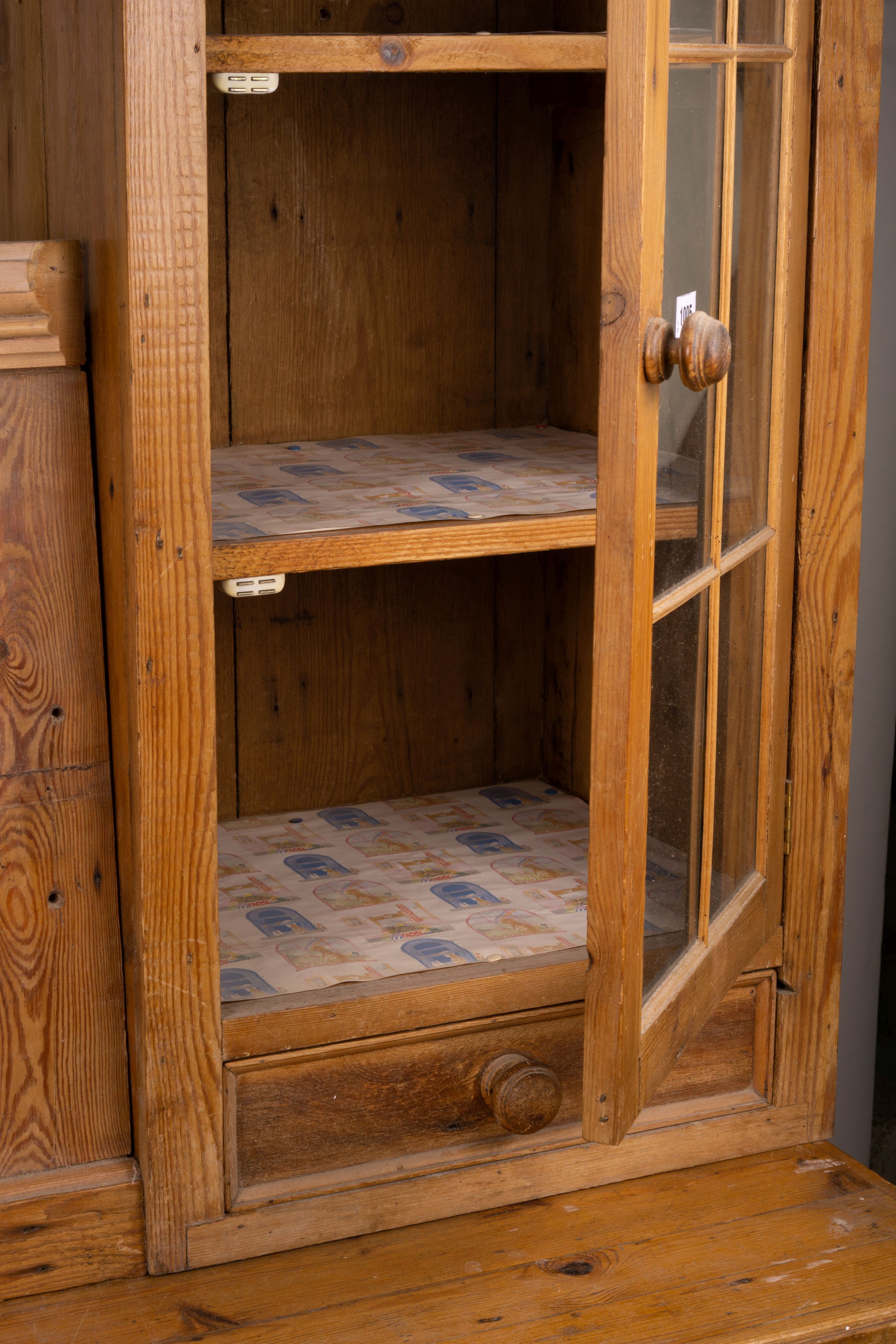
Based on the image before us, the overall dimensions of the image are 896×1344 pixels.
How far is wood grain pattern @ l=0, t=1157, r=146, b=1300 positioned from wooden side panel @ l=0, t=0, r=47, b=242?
0.93 meters

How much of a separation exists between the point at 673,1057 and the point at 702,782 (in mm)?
243

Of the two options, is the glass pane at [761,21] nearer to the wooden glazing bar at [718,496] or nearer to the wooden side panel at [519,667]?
the wooden glazing bar at [718,496]

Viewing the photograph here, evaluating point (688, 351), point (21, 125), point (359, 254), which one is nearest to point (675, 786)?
point (688, 351)

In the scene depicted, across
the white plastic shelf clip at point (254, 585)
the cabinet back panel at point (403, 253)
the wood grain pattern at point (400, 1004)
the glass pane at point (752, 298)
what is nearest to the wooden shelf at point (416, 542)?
the white plastic shelf clip at point (254, 585)

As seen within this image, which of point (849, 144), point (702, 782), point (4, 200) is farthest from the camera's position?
point (4, 200)

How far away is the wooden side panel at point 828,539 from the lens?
1.50 meters

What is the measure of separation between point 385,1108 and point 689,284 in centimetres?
82

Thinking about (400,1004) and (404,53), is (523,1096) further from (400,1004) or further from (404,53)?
(404,53)

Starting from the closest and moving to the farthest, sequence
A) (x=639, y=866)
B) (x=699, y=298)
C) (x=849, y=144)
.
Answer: (x=639, y=866) → (x=699, y=298) → (x=849, y=144)

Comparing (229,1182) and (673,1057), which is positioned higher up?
(673,1057)

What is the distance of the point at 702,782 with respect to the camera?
1.38 meters

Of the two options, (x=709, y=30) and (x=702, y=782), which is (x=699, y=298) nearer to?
(x=709, y=30)

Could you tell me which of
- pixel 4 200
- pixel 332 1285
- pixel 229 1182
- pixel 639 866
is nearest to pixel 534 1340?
pixel 332 1285

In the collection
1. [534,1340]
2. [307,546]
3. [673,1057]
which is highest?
[307,546]
